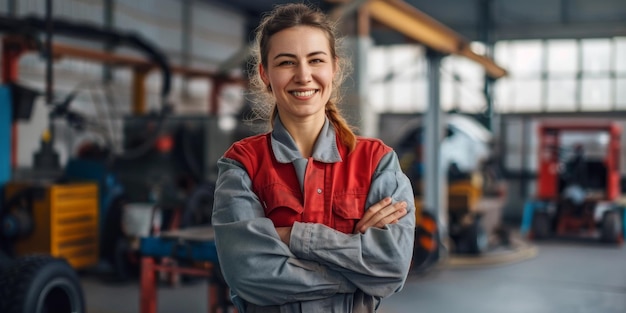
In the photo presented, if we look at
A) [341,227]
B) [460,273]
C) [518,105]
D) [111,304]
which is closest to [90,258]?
[111,304]

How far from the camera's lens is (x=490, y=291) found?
20.8ft

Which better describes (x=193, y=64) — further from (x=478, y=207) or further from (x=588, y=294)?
(x=588, y=294)

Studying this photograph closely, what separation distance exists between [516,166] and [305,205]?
37.7 ft

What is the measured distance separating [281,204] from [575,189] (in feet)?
29.0

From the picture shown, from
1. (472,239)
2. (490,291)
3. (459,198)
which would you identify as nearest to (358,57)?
(490,291)

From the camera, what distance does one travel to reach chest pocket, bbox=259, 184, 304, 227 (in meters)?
1.61

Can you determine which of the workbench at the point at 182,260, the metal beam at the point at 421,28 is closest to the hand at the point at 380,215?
the workbench at the point at 182,260

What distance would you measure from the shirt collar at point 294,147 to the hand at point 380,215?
148mm

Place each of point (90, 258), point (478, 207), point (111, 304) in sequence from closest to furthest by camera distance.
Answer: point (111, 304) < point (90, 258) < point (478, 207)

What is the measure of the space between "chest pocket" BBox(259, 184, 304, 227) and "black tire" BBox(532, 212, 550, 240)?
29.0 ft

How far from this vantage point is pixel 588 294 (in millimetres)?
6199

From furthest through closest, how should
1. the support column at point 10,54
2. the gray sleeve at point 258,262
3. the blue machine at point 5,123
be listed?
the support column at point 10,54
the blue machine at point 5,123
the gray sleeve at point 258,262

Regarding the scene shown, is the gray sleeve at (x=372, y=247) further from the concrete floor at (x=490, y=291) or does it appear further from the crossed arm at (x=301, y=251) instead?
the concrete floor at (x=490, y=291)

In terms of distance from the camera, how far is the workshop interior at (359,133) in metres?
5.19
